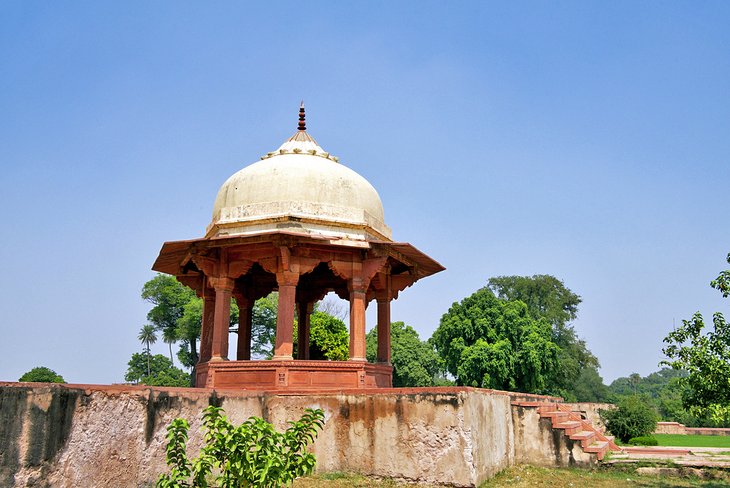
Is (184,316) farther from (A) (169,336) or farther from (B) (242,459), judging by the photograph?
(B) (242,459)

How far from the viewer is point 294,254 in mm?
10789

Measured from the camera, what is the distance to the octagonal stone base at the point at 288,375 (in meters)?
10.1

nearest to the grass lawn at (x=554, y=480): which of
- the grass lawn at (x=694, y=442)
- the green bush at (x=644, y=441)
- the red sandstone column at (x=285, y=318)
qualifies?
the red sandstone column at (x=285, y=318)

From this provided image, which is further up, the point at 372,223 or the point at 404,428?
the point at 372,223

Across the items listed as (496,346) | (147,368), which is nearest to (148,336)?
(147,368)

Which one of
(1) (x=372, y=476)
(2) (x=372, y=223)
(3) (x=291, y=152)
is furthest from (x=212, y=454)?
(3) (x=291, y=152)

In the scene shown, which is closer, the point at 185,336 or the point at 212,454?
the point at 212,454

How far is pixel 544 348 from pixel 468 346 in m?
4.63

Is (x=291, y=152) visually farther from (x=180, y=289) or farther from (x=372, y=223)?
(x=180, y=289)

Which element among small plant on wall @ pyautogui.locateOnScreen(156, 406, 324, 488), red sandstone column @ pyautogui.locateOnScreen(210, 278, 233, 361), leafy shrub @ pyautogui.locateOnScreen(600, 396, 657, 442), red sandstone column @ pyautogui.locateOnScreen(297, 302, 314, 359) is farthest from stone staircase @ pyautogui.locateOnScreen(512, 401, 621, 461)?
leafy shrub @ pyautogui.locateOnScreen(600, 396, 657, 442)

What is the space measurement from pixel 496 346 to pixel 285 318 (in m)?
26.7

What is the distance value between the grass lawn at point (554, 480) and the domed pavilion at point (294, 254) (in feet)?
5.88

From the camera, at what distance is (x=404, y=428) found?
8.66 metres

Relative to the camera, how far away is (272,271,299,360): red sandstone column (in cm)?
1039
